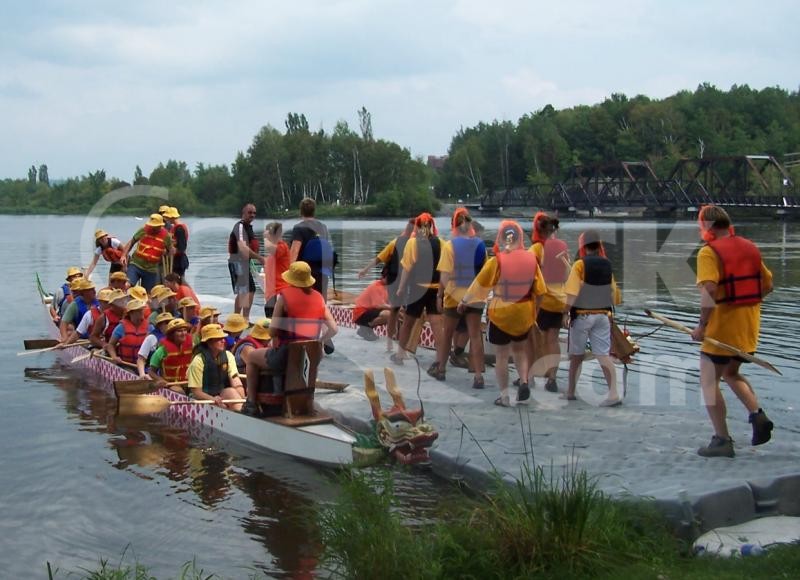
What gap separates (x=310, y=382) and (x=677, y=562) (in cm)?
449

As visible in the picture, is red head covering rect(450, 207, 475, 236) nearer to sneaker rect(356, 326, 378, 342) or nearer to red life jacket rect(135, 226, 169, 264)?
sneaker rect(356, 326, 378, 342)

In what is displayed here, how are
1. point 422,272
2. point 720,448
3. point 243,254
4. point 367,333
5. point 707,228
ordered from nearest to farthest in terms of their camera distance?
point 720,448 < point 707,228 < point 422,272 < point 243,254 < point 367,333

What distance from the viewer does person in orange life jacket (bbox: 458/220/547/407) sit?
973 cm

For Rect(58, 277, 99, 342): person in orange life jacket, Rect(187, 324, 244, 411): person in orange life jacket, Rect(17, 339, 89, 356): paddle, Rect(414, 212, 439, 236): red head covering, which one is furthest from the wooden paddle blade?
Rect(414, 212, 439, 236): red head covering

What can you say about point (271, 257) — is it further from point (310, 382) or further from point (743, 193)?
point (743, 193)

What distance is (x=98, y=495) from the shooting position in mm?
9070

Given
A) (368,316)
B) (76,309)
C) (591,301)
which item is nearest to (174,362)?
(368,316)

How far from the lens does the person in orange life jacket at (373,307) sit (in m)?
14.0

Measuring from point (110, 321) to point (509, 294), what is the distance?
22.4 feet

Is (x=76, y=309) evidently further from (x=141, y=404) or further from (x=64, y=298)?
(x=141, y=404)

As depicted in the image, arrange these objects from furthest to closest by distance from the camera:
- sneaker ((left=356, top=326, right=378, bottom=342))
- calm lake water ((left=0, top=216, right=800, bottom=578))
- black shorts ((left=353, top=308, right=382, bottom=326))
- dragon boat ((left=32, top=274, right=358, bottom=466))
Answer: sneaker ((left=356, top=326, right=378, bottom=342)) → black shorts ((left=353, top=308, right=382, bottom=326)) → dragon boat ((left=32, top=274, right=358, bottom=466)) → calm lake water ((left=0, top=216, right=800, bottom=578))

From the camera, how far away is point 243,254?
14.6m

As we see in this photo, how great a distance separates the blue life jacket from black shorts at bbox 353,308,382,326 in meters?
3.20

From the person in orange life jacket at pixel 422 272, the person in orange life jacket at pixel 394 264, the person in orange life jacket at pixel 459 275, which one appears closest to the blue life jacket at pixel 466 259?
the person in orange life jacket at pixel 459 275
